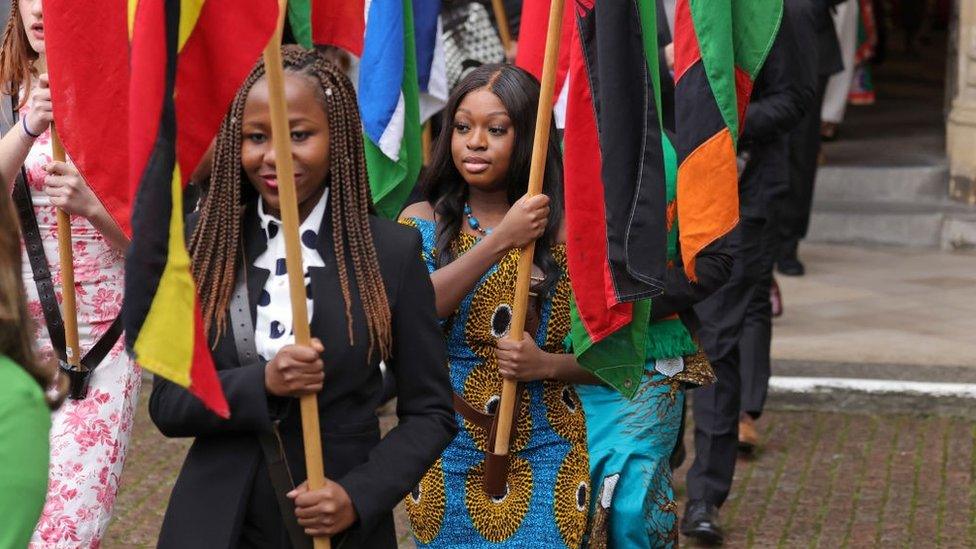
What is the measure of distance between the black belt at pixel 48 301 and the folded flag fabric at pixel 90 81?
0.34 m

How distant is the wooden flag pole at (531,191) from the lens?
14.5 ft

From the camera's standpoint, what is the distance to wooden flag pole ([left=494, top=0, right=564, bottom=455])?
14.5 feet

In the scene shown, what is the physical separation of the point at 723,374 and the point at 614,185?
7.16ft

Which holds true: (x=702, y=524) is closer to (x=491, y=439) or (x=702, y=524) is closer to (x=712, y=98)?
(x=712, y=98)

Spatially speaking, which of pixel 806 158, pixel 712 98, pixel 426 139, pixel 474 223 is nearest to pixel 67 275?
pixel 474 223

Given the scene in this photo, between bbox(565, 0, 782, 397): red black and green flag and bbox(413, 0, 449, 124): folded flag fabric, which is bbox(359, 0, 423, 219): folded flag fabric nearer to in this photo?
bbox(413, 0, 449, 124): folded flag fabric

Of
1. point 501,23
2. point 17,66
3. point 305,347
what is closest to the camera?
point 305,347

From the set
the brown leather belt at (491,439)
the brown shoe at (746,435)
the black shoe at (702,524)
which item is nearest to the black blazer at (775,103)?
the brown shoe at (746,435)

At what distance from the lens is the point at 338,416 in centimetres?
343

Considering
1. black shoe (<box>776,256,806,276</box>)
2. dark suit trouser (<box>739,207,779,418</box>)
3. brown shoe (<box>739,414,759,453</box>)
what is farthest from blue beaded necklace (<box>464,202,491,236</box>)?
black shoe (<box>776,256,806,276</box>)

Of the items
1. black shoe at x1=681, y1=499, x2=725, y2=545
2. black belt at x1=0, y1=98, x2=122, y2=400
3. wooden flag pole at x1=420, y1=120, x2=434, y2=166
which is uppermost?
black belt at x1=0, y1=98, x2=122, y2=400

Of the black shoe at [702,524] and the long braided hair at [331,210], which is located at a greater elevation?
the long braided hair at [331,210]

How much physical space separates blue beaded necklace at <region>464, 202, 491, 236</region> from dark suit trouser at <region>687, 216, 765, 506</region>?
6.61ft

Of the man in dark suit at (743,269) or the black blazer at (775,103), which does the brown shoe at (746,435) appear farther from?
the black blazer at (775,103)
